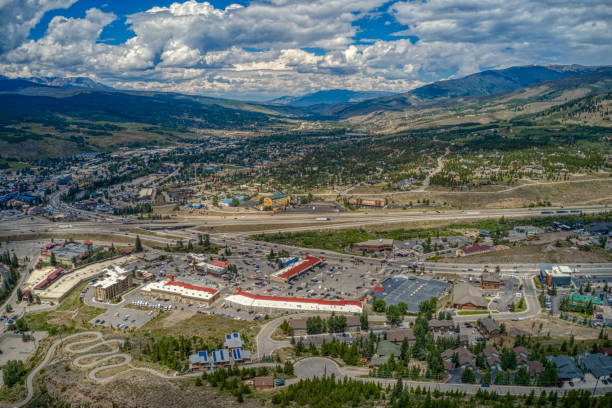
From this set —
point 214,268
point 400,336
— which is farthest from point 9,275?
point 400,336

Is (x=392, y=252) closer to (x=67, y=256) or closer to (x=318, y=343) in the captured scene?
(x=318, y=343)

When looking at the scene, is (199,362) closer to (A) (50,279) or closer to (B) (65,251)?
(A) (50,279)

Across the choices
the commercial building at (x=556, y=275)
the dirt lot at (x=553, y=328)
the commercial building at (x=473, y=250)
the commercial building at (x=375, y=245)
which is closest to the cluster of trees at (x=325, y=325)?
the dirt lot at (x=553, y=328)

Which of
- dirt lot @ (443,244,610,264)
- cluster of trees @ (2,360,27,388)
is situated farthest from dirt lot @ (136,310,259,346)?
dirt lot @ (443,244,610,264)

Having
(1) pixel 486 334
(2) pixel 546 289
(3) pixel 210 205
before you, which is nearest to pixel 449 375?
(1) pixel 486 334

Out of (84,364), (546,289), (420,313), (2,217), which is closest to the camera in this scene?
(84,364)
